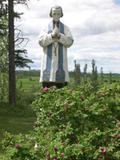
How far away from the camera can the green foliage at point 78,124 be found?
603cm

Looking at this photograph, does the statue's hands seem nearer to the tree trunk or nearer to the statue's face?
the statue's face

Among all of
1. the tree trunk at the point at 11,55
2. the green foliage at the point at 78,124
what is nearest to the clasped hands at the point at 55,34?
the green foliage at the point at 78,124

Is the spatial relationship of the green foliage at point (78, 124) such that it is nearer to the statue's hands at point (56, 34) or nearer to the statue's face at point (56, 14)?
the statue's hands at point (56, 34)

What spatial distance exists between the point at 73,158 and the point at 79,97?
0.87 m

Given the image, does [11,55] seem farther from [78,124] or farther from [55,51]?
[78,124]

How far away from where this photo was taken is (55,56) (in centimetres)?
980

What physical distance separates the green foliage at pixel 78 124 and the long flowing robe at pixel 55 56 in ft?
8.66

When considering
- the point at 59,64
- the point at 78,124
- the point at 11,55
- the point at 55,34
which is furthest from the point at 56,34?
the point at 11,55

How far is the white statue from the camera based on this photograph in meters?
9.66

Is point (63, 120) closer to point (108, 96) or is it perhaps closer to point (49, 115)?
point (49, 115)

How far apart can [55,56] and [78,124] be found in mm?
3529

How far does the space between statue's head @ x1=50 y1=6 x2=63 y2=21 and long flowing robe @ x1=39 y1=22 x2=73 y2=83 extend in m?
0.12

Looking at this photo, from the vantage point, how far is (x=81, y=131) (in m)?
6.37

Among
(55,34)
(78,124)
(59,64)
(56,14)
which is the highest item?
(56,14)
